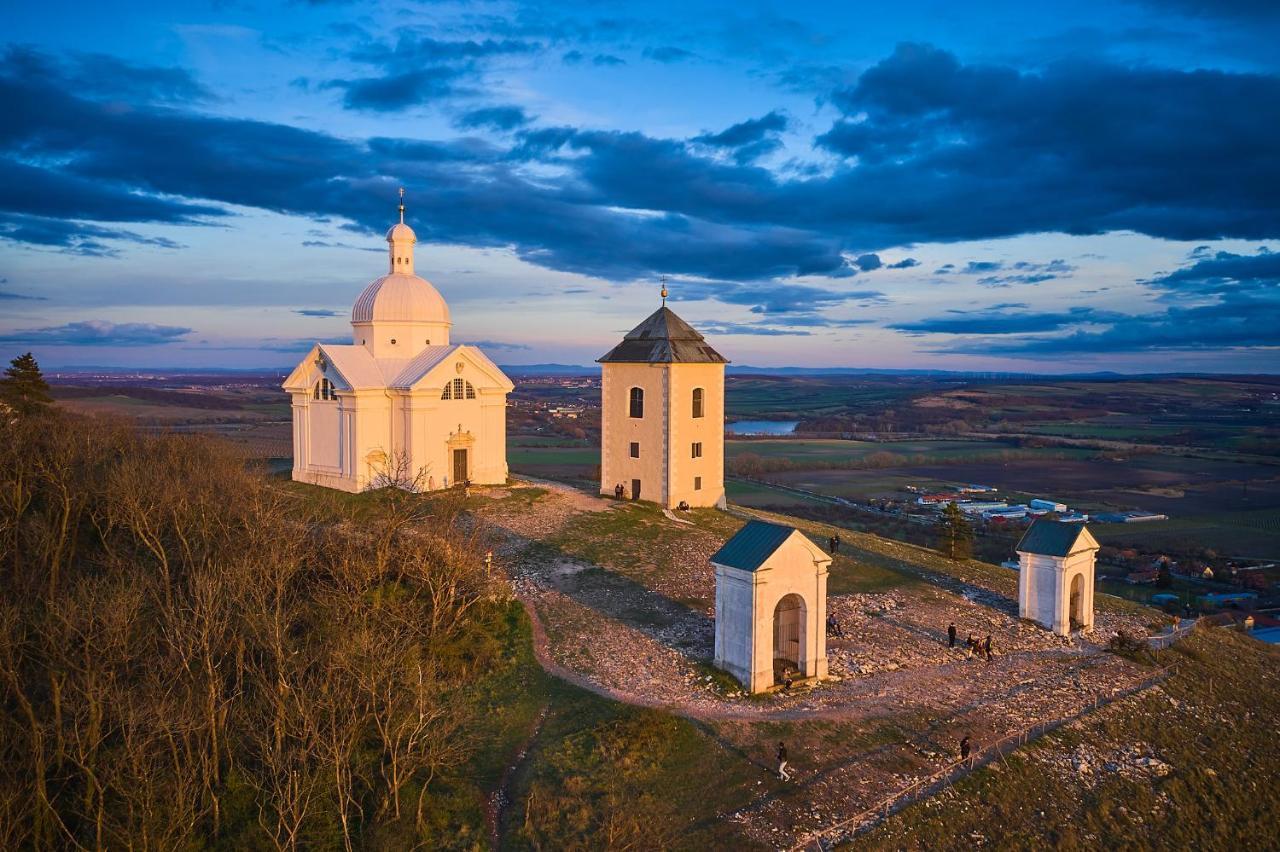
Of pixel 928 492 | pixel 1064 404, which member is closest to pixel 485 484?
pixel 928 492

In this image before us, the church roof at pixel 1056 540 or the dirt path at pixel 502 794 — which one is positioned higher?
the church roof at pixel 1056 540

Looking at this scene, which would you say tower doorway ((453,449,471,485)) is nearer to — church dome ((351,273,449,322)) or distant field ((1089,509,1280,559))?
church dome ((351,273,449,322))

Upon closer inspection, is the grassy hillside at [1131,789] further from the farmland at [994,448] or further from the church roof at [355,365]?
the farmland at [994,448]

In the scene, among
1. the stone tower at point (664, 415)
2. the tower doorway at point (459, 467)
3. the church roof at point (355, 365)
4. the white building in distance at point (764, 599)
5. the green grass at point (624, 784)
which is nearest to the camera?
the green grass at point (624, 784)

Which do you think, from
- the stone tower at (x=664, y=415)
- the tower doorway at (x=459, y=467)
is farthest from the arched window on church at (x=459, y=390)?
the stone tower at (x=664, y=415)

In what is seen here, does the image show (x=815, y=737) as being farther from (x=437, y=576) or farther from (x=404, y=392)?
(x=404, y=392)

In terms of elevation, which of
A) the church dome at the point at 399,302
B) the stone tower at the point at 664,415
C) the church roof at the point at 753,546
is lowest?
the church roof at the point at 753,546

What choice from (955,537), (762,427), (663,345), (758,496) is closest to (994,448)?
(762,427)

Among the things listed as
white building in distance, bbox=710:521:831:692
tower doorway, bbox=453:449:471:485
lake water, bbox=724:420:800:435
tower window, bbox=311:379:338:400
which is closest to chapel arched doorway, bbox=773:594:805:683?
white building in distance, bbox=710:521:831:692
